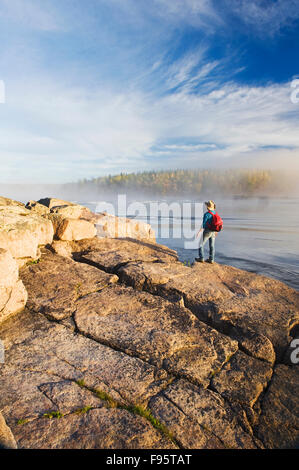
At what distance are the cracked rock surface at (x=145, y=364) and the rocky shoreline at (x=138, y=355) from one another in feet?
0.07

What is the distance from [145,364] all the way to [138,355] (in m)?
0.25

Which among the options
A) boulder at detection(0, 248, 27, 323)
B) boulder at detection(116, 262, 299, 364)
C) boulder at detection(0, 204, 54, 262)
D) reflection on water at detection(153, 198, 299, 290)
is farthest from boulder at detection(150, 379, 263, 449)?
reflection on water at detection(153, 198, 299, 290)

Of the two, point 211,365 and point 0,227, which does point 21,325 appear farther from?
point 211,365

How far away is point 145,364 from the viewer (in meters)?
4.84

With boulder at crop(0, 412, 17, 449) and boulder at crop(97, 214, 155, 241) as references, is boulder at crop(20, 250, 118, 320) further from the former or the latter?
boulder at crop(97, 214, 155, 241)

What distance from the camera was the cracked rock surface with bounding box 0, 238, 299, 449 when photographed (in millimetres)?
3637

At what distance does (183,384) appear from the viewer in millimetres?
4543

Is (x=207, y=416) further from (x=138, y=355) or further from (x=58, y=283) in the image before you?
(x=58, y=283)

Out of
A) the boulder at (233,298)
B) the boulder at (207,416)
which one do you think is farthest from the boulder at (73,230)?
the boulder at (207,416)

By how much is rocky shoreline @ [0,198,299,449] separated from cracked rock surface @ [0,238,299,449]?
0.07ft

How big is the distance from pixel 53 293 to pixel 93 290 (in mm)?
1069

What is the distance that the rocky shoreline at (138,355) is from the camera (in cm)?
365

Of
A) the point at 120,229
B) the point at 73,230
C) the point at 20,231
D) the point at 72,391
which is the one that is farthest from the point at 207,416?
the point at 120,229
